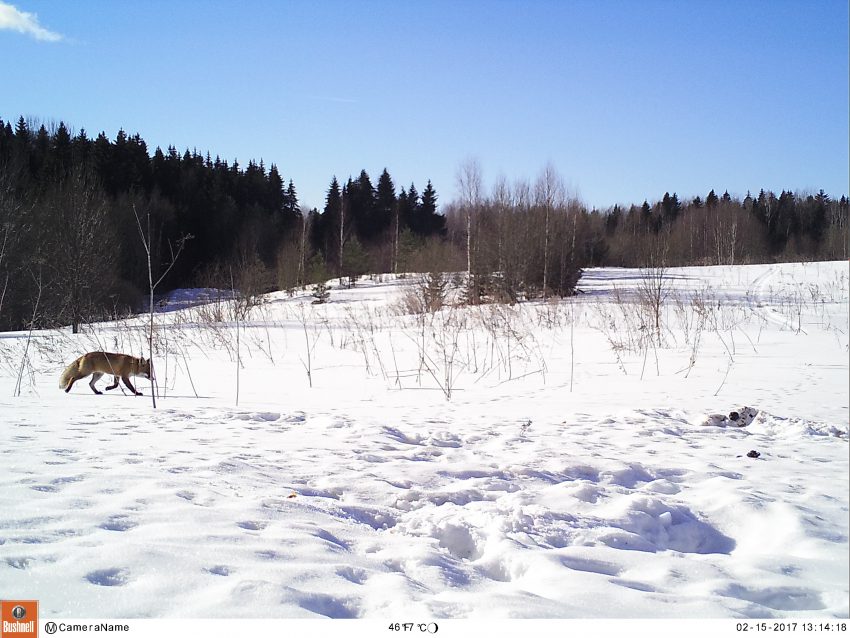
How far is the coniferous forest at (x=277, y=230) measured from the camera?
936cm

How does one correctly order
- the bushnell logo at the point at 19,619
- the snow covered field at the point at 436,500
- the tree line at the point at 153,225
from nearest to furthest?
the bushnell logo at the point at 19,619, the snow covered field at the point at 436,500, the tree line at the point at 153,225

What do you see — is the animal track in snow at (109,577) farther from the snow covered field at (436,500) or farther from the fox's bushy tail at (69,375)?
the fox's bushy tail at (69,375)

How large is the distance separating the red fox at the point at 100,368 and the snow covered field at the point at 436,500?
11.0 inches

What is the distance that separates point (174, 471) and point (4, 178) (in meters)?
7.10

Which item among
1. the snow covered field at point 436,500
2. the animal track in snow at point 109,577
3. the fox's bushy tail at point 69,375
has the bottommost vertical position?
the snow covered field at point 436,500

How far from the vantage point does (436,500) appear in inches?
102

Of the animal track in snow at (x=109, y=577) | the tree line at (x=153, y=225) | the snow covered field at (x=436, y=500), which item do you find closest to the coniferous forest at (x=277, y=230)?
the tree line at (x=153, y=225)

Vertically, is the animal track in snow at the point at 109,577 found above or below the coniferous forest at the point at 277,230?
below

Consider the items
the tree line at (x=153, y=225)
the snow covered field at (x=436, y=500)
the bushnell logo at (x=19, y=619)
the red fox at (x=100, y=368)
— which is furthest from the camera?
the tree line at (x=153, y=225)

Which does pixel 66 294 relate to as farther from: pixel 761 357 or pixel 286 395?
pixel 761 357

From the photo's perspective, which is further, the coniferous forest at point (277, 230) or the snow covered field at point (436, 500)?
the coniferous forest at point (277, 230)

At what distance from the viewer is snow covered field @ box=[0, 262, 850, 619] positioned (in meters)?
1.65

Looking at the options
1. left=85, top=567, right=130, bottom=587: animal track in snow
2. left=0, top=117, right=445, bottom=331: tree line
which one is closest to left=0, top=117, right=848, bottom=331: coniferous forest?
left=0, top=117, right=445, bottom=331: tree line

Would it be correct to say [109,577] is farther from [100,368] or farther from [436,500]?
[100,368]
